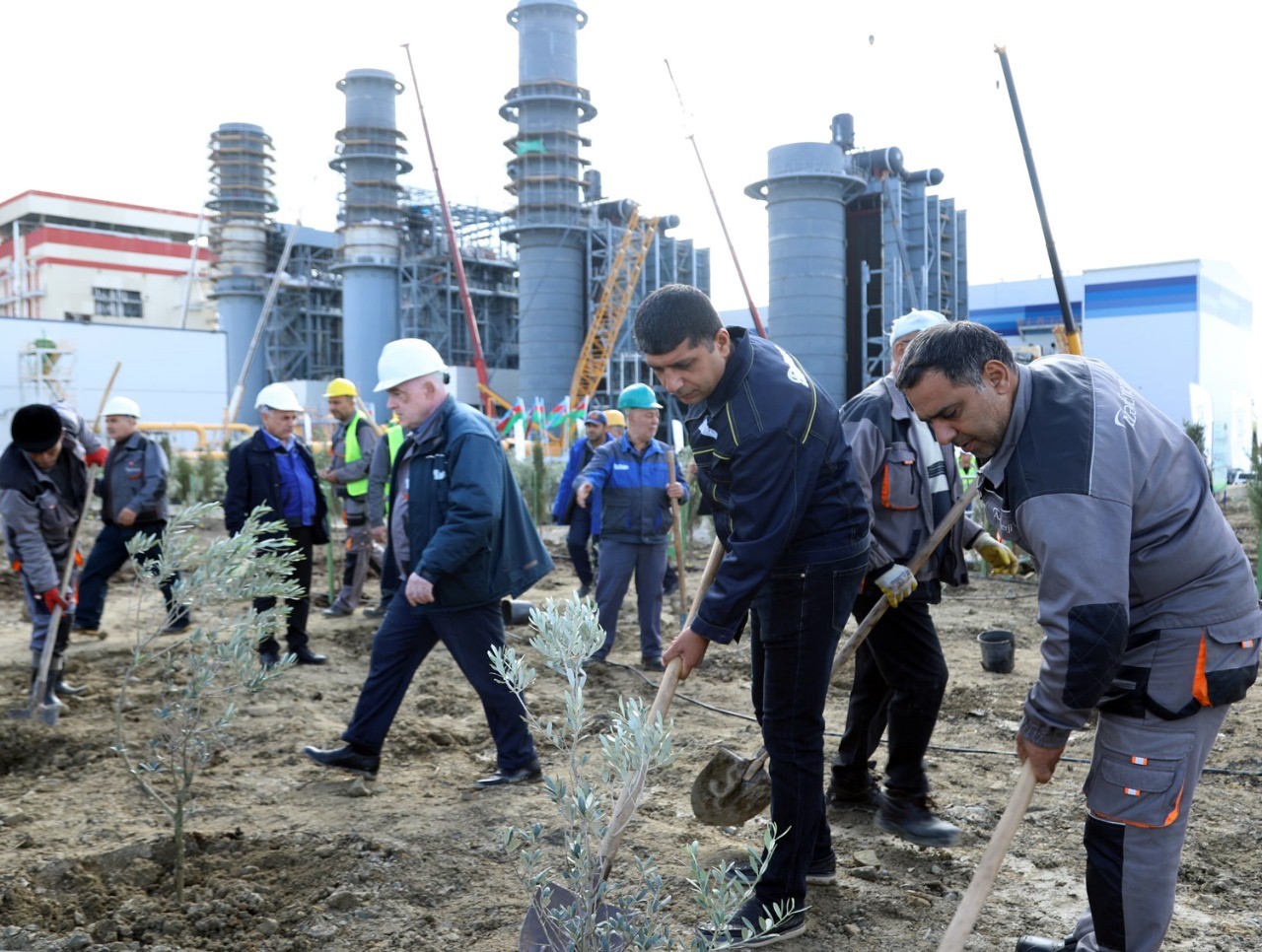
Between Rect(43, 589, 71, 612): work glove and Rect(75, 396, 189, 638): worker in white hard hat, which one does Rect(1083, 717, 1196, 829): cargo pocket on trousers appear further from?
Rect(75, 396, 189, 638): worker in white hard hat

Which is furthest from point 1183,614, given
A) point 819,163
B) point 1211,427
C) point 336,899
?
point 819,163

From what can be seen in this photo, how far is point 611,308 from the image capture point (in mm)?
43500

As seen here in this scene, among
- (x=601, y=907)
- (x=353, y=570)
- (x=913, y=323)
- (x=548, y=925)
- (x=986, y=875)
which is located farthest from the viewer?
(x=353, y=570)

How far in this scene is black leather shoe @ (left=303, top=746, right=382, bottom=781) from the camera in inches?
178

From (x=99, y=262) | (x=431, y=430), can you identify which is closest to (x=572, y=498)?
(x=431, y=430)

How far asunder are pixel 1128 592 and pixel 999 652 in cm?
445

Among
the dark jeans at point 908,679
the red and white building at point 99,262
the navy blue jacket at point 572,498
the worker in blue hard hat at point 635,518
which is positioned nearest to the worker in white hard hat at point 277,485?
the worker in blue hard hat at point 635,518

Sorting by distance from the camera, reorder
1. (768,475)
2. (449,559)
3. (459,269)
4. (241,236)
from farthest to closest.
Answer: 1. (241,236)
2. (459,269)
3. (449,559)
4. (768,475)

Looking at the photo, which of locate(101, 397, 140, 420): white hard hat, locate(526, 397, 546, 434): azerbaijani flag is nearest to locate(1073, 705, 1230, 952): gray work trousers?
locate(101, 397, 140, 420): white hard hat

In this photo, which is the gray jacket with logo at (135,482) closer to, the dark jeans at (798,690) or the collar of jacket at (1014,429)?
the dark jeans at (798,690)

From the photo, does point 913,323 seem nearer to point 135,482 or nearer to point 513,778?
point 513,778

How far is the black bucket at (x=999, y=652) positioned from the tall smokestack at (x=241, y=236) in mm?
49389

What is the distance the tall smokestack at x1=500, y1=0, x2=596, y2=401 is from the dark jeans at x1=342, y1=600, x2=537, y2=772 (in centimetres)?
3966

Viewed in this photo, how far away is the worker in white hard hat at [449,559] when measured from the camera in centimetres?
427
